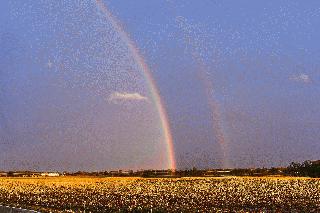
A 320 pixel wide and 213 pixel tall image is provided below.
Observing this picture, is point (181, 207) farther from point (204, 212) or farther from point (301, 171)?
point (301, 171)

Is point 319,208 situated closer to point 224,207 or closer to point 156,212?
point 224,207

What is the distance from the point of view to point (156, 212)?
1038 inches

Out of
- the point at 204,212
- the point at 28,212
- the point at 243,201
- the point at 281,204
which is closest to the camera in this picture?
the point at 28,212

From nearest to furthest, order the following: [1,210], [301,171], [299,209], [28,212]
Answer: [28,212] < [1,210] < [299,209] < [301,171]

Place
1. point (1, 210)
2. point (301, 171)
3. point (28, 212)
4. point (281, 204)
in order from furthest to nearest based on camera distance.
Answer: point (301, 171) → point (281, 204) → point (1, 210) → point (28, 212)

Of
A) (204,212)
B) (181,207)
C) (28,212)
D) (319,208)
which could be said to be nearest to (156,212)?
(204,212)

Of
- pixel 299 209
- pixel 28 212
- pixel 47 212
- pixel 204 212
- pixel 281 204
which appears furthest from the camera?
pixel 281 204

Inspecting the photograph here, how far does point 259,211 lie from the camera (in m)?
29.6

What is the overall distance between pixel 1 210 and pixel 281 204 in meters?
17.5

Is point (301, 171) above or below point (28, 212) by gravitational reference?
above

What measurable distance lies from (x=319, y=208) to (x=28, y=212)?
16.9 meters

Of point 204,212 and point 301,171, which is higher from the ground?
point 301,171

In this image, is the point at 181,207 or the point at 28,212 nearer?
the point at 28,212

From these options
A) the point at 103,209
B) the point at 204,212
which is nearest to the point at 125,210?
the point at 103,209
